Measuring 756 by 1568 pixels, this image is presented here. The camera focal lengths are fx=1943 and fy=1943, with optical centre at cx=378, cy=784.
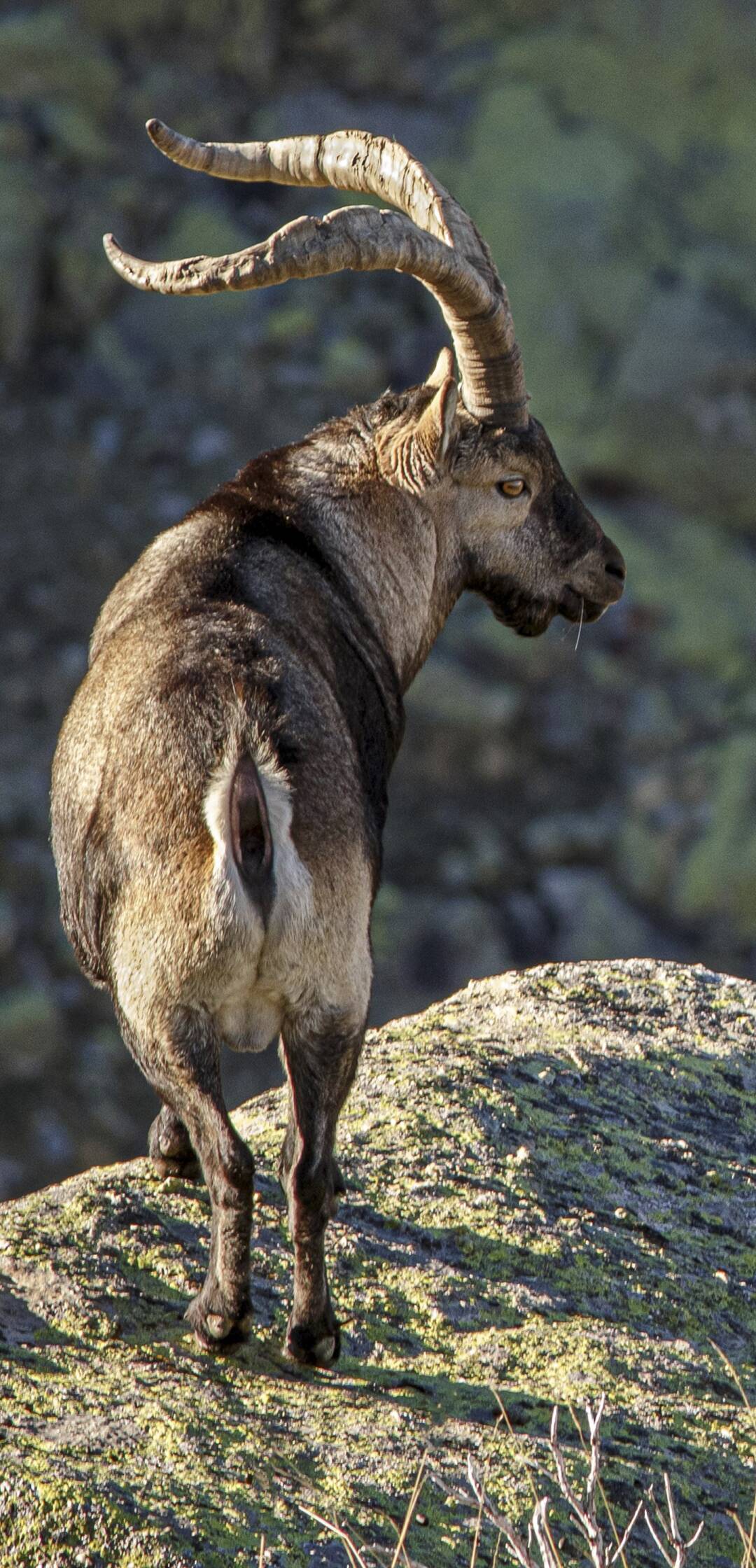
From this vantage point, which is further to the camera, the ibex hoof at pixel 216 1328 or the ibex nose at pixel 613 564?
the ibex nose at pixel 613 564

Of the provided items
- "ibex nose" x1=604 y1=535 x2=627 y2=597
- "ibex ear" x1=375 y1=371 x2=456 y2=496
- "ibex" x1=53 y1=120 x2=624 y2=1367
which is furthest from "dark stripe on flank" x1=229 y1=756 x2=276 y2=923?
"ibex nose" x1=604 y1=535 x2=627 y2=597

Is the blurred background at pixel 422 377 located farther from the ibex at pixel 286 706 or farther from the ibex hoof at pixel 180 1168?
the ibex hoof at pixel 180 1168

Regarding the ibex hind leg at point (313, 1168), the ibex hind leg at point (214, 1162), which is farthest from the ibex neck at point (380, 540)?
the ibex hind leg at point (214, 1162)

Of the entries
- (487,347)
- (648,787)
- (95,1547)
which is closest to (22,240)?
(648,787)

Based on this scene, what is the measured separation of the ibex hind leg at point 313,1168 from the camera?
4.46m

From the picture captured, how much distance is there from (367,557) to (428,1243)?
2024 millimetres

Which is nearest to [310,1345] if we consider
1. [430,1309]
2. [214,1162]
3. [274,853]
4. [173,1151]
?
[430,1309]

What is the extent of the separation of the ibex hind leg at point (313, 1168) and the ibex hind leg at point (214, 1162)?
142 mm

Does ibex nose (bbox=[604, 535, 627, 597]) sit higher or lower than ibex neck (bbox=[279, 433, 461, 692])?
higher

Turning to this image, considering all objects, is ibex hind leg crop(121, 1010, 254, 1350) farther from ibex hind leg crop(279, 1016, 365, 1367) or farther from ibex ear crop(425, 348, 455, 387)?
ibex ear crop(425, 348, 455, 387)

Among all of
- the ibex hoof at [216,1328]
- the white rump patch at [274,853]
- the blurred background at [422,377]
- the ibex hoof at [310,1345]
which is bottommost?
the ibex hoof at [216,1328]

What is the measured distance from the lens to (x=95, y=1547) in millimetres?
3611

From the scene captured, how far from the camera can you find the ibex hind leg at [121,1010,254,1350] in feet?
14.2

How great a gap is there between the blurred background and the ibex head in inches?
312
